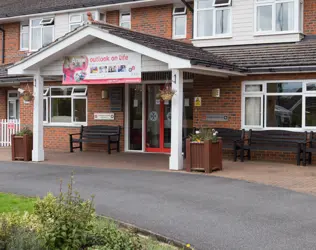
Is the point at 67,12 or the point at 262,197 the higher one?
the point at 67,12

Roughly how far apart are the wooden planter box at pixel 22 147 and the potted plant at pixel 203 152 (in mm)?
5388

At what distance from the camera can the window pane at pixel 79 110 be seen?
18.7m

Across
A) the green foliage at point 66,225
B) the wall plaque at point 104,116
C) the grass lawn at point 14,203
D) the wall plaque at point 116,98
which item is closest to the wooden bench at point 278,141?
the wall plaque at point 116,98

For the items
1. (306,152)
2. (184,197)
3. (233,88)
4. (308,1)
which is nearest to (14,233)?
(184,197)

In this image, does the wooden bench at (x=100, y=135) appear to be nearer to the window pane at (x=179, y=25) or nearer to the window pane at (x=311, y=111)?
the window pane at (x=179, y=25)

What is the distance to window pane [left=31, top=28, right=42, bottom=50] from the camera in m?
20.3

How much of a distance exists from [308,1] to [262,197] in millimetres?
8036

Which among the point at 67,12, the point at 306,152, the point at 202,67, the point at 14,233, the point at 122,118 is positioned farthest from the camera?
the point at 67,12

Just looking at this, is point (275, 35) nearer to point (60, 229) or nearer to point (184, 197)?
point (184, 197)

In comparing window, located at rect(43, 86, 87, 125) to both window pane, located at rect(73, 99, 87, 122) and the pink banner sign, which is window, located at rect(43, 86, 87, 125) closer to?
window pane, located at rect(73, 99, 87, 122)

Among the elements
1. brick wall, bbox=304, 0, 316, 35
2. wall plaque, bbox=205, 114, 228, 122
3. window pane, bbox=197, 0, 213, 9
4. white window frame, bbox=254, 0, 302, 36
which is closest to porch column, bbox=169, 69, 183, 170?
wall plaque, bbox=205, 114, 228, 122

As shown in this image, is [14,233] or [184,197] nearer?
[14,233]

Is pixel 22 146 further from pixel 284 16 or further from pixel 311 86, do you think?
pixel 284 16

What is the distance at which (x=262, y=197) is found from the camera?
29.9 ft
